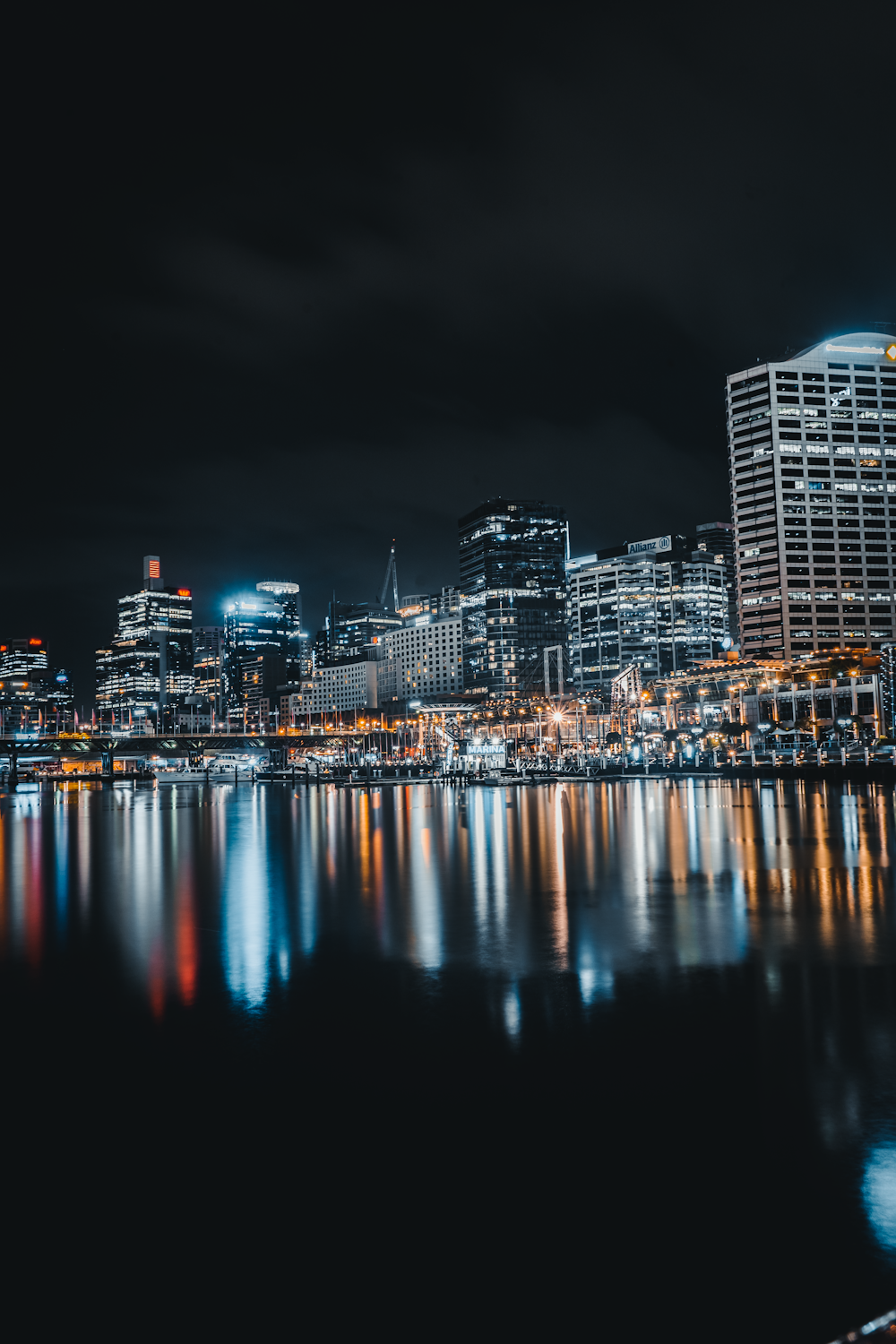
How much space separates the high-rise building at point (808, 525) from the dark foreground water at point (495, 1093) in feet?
592

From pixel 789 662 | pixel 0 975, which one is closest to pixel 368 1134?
pixel 0 975

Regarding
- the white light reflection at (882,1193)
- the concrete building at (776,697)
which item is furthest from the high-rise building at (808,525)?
the white light reflection at (882,1193)

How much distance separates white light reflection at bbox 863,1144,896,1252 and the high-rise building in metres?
192

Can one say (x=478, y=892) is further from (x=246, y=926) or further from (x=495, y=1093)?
(x=495, y=1093)

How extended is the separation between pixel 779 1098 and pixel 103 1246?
21.5ft

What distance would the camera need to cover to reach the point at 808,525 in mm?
194625

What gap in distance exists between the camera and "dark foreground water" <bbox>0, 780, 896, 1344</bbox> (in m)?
6.49

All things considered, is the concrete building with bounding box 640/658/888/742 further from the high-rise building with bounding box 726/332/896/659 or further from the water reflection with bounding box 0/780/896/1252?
the water reflection with bounding box 0/780/896/1252

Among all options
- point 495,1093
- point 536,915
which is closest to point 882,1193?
point 495,1093

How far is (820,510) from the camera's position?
196 meters

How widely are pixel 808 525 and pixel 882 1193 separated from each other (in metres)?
205

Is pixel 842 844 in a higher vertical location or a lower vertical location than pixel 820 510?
lower

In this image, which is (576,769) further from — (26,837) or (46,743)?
(46,743)

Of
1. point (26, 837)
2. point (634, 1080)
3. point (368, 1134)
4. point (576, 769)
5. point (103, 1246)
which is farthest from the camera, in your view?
point (576, 769)
